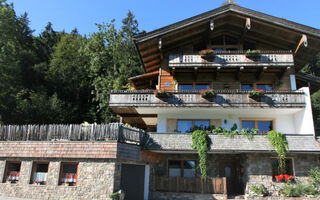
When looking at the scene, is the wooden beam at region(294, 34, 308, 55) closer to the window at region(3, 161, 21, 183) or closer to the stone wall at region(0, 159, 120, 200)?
the stone wall at region(0, 159, 120, 200)

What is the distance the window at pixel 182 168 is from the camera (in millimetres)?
15898

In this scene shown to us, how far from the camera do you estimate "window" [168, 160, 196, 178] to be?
1590 centimetres

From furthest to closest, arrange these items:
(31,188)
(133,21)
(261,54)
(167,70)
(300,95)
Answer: (133,21)
(167,70)
(261,54)
(300,95)
(31,188)

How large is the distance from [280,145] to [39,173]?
13143mm

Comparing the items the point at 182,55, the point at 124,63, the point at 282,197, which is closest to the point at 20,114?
the point at 124,63

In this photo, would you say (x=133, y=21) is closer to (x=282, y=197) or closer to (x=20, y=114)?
(x=20, y=114)

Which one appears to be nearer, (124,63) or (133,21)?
(124,63)

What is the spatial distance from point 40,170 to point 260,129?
1451 centimetres

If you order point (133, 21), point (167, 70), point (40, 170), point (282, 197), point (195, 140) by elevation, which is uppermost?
point (133, 21)

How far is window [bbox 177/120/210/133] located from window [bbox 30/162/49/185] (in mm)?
9103

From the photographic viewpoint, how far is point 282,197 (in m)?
13.2

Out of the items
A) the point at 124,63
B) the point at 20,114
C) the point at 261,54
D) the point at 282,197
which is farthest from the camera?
the point at 124,63

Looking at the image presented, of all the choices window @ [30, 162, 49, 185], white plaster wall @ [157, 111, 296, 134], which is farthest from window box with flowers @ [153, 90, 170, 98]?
window @ [30, 162, 49, 185]

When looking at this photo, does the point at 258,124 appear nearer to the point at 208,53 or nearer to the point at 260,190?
the point at 260,190
